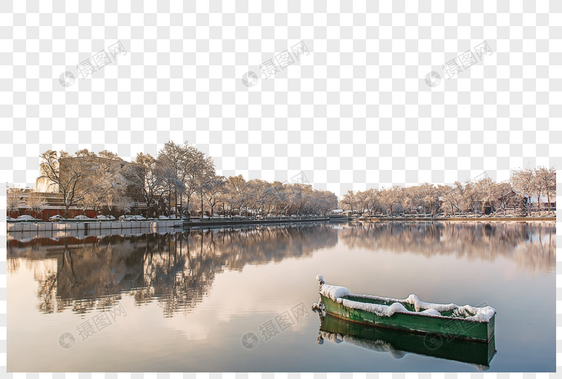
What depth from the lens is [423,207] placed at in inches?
5374

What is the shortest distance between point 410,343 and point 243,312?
593 cm

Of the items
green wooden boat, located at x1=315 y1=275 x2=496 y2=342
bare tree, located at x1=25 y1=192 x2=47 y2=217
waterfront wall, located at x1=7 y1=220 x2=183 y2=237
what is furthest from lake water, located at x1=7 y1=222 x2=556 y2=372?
bare tree, located at x1=25 y1=192 x2=47 y2=217

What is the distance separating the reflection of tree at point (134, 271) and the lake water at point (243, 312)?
0.10 metres

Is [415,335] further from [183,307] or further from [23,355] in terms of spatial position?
[23,355]

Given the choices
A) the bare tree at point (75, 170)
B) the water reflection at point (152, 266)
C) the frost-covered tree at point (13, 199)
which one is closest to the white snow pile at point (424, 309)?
the water reflection at point (152, 266)

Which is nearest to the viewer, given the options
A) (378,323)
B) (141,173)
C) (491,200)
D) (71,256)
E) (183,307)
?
(378,323)

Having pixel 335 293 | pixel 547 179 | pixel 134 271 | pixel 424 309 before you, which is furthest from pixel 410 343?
pixel 547 179

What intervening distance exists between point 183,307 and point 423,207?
136 m

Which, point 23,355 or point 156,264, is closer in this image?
point 23,355

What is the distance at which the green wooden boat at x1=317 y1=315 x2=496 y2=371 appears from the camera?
9305 mm

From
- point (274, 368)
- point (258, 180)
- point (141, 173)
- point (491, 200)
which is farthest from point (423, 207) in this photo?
point (274, 368)

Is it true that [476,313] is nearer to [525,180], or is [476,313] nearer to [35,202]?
[35,202]

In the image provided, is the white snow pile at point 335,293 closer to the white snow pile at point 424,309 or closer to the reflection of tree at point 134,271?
the white snow pile at point 424,309

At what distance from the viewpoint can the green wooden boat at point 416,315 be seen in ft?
31.4
